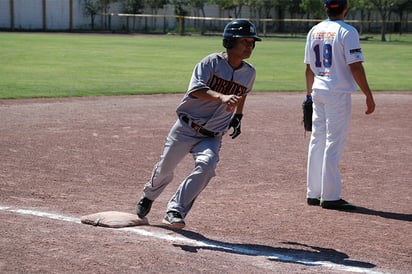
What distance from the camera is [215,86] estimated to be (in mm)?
6441

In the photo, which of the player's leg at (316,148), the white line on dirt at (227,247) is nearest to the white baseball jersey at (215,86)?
the white line on dirt at (227,247)

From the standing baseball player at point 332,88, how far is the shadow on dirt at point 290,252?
5.61 ft

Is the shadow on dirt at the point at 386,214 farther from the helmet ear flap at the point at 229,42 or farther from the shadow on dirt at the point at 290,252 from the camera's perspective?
the helmet ear flap at the point at 229,42

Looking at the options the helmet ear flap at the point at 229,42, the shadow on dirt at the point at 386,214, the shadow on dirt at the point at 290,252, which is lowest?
the shadow on dirt at the point at 386,214

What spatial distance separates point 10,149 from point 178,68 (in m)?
15.9

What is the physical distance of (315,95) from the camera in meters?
7.90

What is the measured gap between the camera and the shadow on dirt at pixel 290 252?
5.80 metres

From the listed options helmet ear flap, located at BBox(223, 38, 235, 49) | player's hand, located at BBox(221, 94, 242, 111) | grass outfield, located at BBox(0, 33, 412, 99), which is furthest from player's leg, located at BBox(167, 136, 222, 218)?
grass outfield, located at BBox(0, 33, 412, 99)

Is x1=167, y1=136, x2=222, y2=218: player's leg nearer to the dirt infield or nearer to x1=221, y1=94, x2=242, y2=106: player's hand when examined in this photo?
the dirt infield

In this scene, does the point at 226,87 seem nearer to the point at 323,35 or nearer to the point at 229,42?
the point at 229,42

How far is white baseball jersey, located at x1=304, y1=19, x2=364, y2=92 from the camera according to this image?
7.55m

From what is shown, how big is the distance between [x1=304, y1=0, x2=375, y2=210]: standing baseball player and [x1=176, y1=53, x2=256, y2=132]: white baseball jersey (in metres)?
1.41

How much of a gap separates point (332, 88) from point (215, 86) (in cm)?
172

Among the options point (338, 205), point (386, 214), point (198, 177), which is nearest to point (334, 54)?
point (338, 205)
